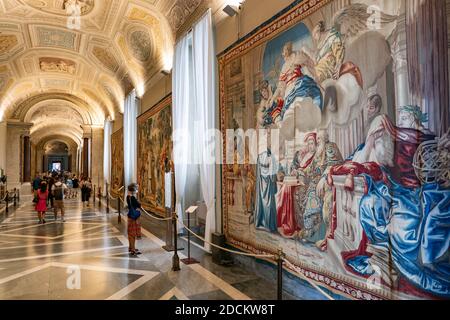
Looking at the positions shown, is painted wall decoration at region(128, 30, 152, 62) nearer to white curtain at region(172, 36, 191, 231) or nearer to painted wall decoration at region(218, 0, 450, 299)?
white curtain at region(172, 36, 191, 231)

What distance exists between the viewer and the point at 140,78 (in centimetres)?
1392

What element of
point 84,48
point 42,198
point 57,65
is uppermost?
point 57,65

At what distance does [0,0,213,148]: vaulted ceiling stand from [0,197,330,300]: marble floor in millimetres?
6521

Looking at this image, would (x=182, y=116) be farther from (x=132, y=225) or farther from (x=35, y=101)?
(x=35, y=101)

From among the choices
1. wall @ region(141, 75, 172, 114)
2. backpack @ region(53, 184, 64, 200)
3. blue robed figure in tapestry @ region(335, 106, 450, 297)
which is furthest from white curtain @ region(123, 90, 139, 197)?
blue robed figure in tapestry @ region(335, 106, 450, 297)

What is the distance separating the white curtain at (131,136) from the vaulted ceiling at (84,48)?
84cm

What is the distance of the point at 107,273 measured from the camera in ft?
19.4

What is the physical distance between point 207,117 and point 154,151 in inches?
240

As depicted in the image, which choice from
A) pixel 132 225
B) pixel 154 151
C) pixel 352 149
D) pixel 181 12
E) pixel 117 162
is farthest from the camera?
pixel 117 162

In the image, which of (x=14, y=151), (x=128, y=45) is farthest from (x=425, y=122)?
(x=14, y=151)

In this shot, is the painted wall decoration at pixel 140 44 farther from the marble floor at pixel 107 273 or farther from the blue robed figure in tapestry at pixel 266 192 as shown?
the blue robed figure in tapestry at pixel 266 192

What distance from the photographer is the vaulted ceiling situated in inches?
412

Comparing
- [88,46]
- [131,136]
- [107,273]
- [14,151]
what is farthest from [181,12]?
[14,151]

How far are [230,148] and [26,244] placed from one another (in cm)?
663
